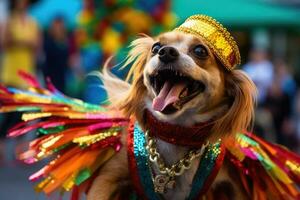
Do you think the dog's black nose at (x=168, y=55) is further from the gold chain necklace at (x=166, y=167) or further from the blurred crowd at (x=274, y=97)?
the blurred crowd at (x=274, y=97)

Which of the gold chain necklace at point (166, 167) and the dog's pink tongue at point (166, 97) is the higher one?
the dog's pink tongue at point (166, 97)

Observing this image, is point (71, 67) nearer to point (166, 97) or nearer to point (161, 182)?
point (161, 182)

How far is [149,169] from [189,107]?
0.39 metres

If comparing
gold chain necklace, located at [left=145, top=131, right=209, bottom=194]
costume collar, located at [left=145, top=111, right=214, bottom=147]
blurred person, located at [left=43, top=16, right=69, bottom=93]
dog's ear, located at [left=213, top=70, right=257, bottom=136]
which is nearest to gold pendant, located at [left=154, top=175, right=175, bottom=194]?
gold chain necklace, located at [left=145, top=131, right=209, bottom=194]

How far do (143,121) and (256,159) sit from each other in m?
0.67

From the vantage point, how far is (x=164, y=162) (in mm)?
4535

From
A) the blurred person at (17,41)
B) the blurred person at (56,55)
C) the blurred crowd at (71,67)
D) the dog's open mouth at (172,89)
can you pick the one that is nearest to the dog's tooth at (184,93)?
the dog's open mouth at (172,89)

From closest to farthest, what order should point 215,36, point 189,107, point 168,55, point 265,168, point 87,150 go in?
point 168,55 → point 189,107 → point 215,36 → point 87,150 → point 265,168

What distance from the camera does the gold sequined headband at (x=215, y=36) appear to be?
442 cm

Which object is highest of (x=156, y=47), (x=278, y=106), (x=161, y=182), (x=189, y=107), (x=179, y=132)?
(x=156, y=47)

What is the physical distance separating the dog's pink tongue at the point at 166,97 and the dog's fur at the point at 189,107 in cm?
9

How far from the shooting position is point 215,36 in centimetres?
444

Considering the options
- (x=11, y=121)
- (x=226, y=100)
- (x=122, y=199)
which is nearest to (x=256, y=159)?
(x=226, y=100)

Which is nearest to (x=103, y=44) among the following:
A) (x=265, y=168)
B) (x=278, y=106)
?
(x=265, y=168)
